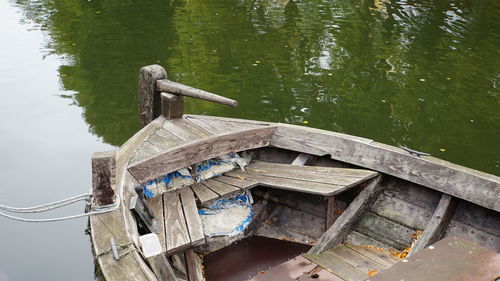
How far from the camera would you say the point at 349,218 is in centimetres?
459

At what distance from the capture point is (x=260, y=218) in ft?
16.7

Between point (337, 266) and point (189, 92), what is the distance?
2229mm

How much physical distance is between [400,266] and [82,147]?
22.6ft


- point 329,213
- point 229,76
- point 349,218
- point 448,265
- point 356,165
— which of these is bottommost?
point 229,76

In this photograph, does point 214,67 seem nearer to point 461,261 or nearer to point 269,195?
point 269,195

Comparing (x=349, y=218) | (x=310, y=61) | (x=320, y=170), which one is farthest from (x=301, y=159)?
(x=310, y=61)

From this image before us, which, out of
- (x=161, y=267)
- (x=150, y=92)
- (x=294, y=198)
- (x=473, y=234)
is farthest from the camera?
(x=150, y=92)

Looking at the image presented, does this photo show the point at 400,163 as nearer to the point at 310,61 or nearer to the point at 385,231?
the point at 385,231

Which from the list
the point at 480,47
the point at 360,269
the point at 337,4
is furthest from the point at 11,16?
the point at 360,269

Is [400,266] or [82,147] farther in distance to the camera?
[82,147]

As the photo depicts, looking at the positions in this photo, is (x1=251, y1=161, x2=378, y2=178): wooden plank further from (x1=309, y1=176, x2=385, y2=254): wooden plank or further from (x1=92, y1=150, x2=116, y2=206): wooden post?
(x1=92, y1=150, x2=116, y2=206): wooden post

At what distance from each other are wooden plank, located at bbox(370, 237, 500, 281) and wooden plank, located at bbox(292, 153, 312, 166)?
2288 mm

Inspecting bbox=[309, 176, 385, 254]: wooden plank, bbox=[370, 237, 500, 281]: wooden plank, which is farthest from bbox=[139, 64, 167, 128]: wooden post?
bbox=[370, 237, 500, 281]: wooden plank

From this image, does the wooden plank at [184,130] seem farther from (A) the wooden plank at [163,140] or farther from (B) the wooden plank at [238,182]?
(B) the wooden plank at [238,182]
